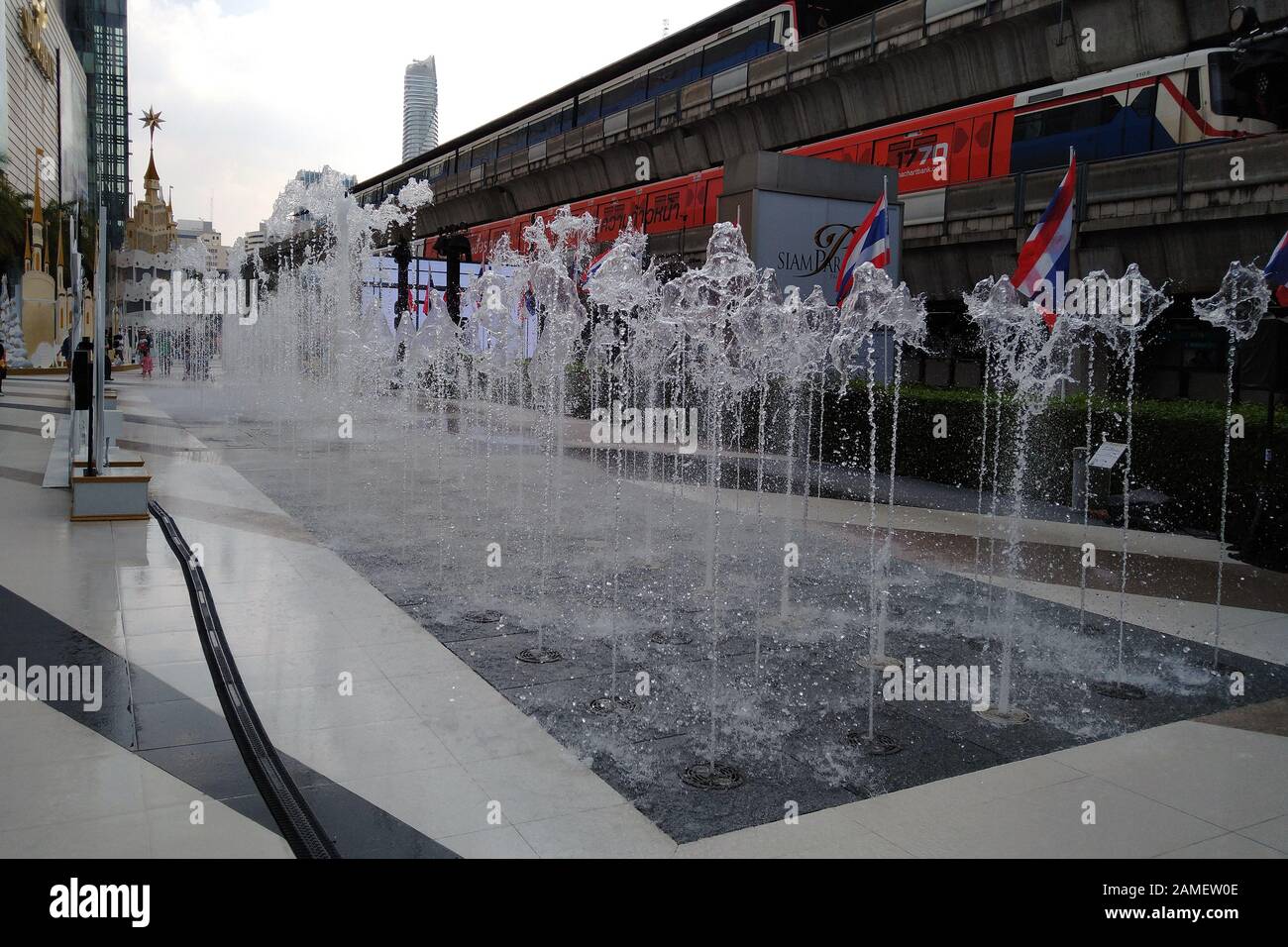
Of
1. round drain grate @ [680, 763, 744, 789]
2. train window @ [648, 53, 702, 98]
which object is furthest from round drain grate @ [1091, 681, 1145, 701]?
train window @ [648, 53, 702, 98]

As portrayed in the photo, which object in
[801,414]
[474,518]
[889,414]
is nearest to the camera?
[474,518]

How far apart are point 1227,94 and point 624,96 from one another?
26.2 metres

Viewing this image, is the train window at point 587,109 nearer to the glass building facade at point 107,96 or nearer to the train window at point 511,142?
the train window at point 511,142

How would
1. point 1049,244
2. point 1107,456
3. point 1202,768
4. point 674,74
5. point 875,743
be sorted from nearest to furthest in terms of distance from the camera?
point 1202,768
point 875,743
point 1107,456
point 1049,244
point 674,74

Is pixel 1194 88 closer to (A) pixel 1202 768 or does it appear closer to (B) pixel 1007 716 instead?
(B) pixel 1007 716

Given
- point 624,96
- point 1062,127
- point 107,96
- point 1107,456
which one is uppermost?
point 107,96

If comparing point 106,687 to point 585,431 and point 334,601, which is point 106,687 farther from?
point 585,431

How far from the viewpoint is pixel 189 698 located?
4984mm

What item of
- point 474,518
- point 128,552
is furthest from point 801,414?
point 128,552

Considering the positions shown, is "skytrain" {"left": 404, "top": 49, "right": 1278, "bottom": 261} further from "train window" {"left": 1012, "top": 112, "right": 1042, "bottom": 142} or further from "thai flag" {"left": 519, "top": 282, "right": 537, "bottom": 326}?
"thai flag" {"left": 519, "top": 282, "right": 537, "bottom": 326}

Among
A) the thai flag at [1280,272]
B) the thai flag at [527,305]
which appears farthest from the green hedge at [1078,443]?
the thai flag at [527,305]

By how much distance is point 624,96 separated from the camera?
37656mm

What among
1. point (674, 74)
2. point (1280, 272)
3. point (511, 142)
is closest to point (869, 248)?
point (1280, 272)
